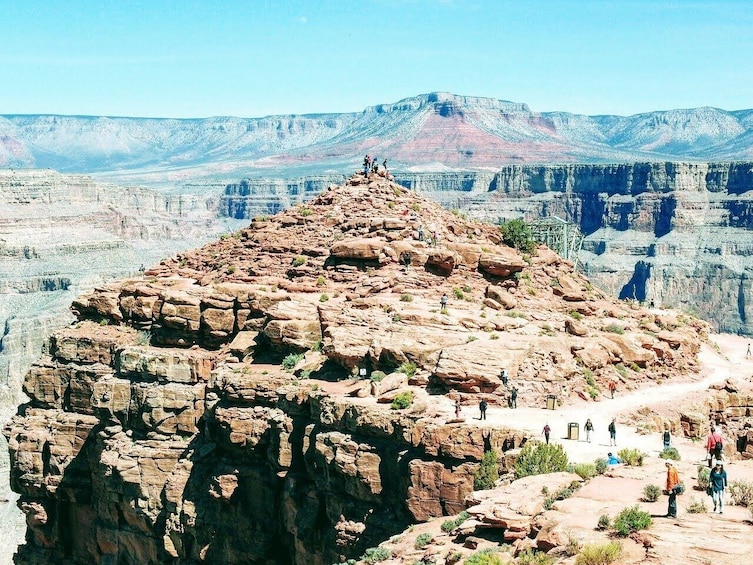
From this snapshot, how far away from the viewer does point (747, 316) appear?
199750 millimetres

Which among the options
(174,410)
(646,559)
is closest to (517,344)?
(174,410)

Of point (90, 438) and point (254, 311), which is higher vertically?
point (254, 311)

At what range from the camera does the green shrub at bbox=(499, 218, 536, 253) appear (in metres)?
52.0

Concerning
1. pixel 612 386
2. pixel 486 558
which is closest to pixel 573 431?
pixel 612 386

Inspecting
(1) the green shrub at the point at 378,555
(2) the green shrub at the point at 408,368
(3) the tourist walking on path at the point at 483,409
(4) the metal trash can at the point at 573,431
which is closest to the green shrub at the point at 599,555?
(1) the green shrub at the point at 378,555

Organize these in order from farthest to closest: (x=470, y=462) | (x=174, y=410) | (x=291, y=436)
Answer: (x=174, y=410) < (x=291, y=436) < (x=470, y=462)

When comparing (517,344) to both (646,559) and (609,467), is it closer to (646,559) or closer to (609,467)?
(609,467)

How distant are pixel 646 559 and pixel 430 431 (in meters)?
11.2

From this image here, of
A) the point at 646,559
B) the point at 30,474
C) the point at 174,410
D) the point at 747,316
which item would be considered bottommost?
the point at 747,316

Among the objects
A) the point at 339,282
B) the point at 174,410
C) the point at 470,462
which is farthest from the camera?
the point at 339,282

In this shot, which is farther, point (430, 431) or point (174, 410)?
point (174, 410)

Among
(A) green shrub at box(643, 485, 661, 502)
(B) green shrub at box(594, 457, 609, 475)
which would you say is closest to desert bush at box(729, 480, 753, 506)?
(A) green shrub at box(643, 485, 661, 502)

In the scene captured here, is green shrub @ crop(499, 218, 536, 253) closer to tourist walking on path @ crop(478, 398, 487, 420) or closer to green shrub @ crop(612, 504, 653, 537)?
tourist walking on path @ crop(478, 398, 487, 420)

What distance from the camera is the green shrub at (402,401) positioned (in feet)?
110
